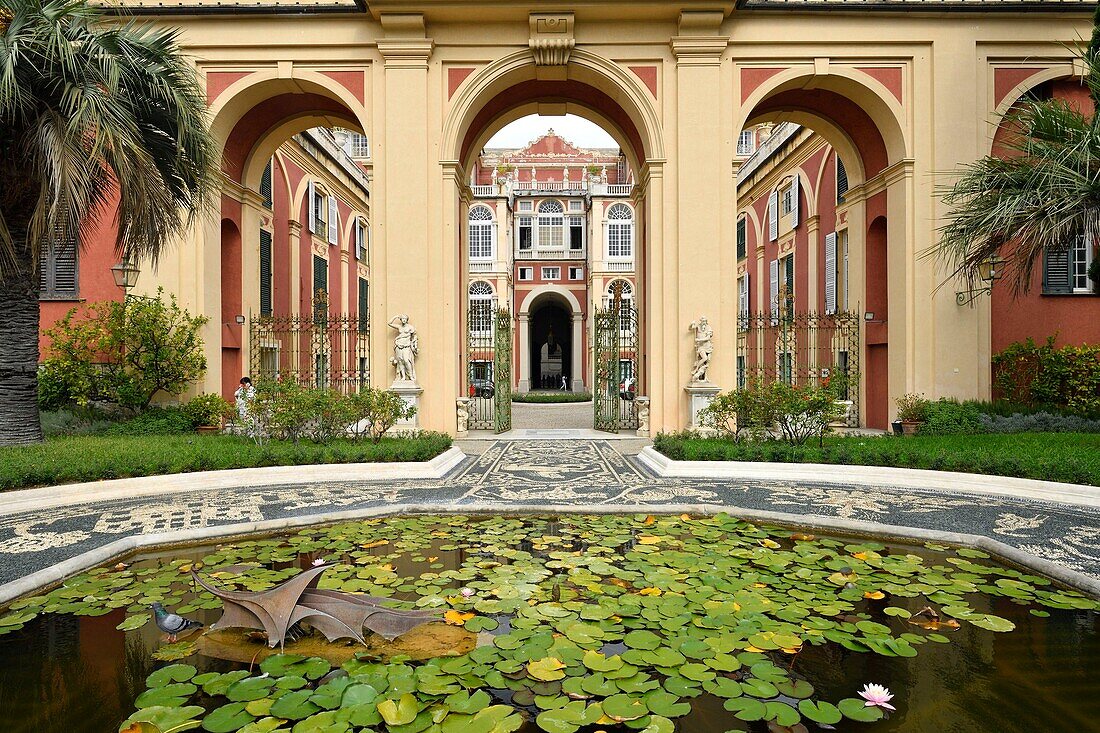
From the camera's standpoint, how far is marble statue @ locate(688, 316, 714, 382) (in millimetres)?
12000

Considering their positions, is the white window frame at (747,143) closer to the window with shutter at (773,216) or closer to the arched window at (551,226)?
the window with shutter at (773,216)

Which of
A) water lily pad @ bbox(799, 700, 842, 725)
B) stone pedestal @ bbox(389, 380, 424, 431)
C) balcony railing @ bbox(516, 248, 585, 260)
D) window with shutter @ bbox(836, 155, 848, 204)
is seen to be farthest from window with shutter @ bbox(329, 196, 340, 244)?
water lily pad @ bbox(799, 700, 842, 725)

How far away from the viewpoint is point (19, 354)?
8.30 meters

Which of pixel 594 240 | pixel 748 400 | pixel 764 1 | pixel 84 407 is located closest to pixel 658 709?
pixel 748 400

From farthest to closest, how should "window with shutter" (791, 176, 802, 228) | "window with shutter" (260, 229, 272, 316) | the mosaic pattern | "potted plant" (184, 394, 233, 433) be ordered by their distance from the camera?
"window with shutter" (791, 176, 802, 228)
"window with shutter" (260, 229, 272, 316)
"potted plant" (184, 394, 233, 433)
the mosaic pattern

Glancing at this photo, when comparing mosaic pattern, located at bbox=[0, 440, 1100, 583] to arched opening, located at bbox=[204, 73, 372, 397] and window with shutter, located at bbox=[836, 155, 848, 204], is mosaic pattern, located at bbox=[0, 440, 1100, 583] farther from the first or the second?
window with shutter, located at bbox=[836, 155, 848, 204]

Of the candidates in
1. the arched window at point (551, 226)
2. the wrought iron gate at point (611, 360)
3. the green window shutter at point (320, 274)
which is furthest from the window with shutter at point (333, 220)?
the arched window at point (551, 226)

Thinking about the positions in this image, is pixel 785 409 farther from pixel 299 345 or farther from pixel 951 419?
pixel 299 345

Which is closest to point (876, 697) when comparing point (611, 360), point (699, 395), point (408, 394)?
point (699, 395)

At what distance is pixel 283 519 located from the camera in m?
5.62

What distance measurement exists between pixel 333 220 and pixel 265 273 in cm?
759

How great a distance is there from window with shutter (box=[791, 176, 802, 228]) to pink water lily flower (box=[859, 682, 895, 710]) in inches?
762

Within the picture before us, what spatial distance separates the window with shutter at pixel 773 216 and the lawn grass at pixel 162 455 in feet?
56.2

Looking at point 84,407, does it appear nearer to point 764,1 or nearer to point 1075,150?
point 764,1
